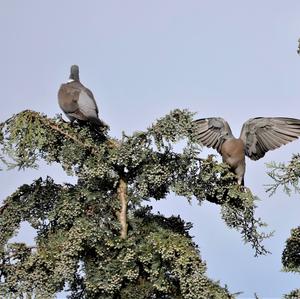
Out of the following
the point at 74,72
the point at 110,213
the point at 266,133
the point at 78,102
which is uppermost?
the point at 74,72

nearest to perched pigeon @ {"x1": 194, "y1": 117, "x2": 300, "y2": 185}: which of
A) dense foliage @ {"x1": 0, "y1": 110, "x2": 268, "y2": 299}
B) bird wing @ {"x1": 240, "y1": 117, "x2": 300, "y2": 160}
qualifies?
bird wing @ {"x1": 240, "y1": 117, "x2": 300, "y2": 160}

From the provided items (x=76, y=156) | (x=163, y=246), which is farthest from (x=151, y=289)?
(x=76, y=156)

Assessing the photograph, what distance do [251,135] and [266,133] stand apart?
168mm

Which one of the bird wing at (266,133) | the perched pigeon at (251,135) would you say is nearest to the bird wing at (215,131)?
the perched pigeon at (251,135)

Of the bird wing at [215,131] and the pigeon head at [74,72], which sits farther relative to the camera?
the pigeon head at [74,72]

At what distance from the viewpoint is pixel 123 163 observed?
6559mm

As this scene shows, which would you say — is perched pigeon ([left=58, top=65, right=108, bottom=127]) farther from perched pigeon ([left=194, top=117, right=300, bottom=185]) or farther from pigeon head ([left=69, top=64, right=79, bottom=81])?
perched pigeon ([left=194, top=117, right=300, bottom=185])

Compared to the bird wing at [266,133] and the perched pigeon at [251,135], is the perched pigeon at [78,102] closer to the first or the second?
the perched pigeon at [251,135]

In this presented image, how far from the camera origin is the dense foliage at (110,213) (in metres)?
6.37

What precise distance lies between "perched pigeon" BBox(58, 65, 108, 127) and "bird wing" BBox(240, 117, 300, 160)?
1746 mm

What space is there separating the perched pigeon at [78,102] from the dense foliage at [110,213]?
0.49 ft

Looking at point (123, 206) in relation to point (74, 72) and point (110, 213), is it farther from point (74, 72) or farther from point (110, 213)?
point (74, 72)

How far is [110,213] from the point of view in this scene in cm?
666

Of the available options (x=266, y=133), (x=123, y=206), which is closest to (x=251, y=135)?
(x=266, y=133)
